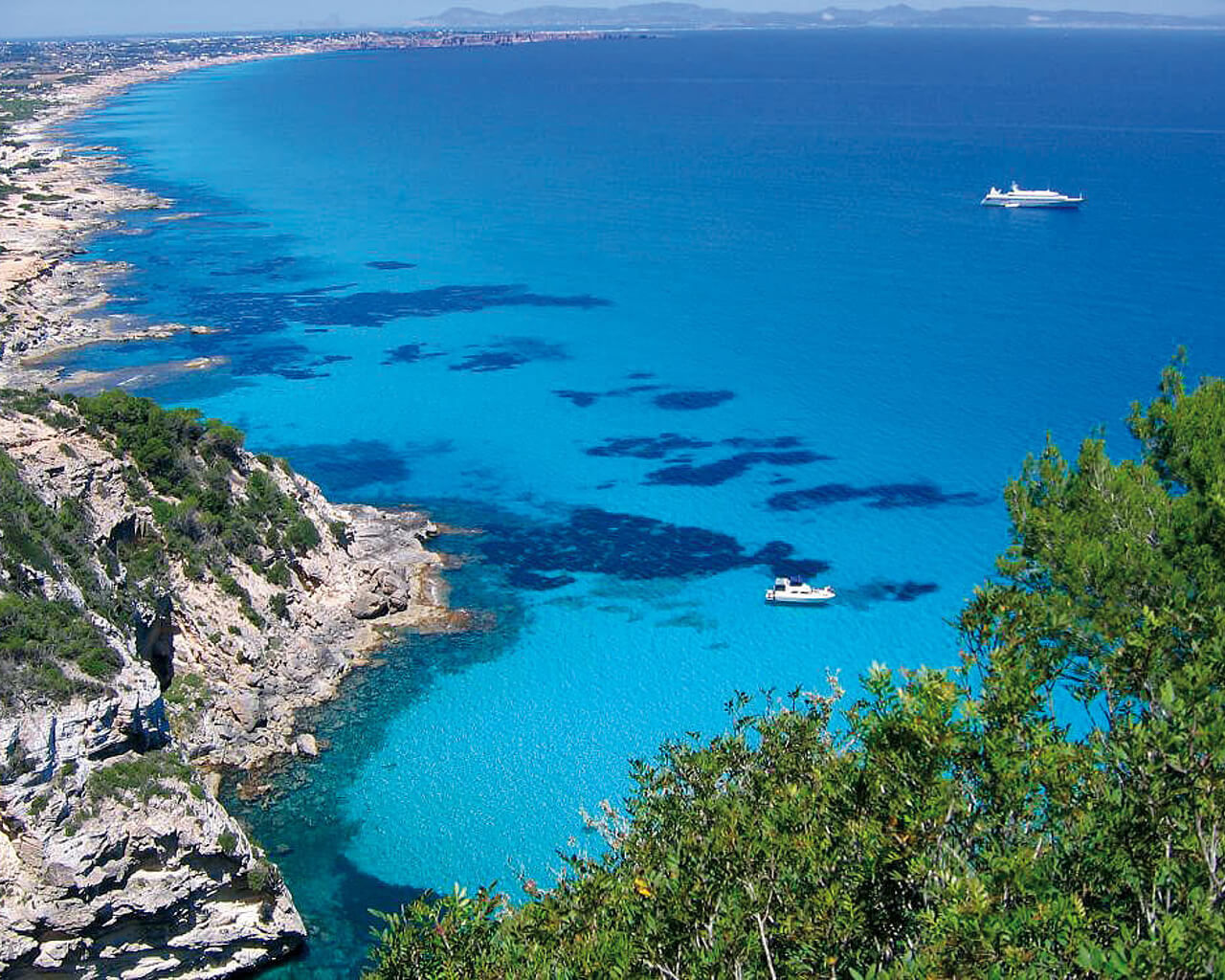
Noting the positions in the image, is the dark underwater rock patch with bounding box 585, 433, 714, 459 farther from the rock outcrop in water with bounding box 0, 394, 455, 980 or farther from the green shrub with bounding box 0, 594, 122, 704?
the green shrub with bounding box 0, 594, 122, 704

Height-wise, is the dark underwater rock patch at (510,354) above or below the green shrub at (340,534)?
above

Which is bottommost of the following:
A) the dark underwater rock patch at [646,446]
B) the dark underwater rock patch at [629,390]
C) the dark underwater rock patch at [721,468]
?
the dark underwater rock patch at [721,468]

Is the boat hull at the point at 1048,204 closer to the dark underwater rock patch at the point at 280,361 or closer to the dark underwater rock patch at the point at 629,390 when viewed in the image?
the dark underwater rock patch at the point at 629,390

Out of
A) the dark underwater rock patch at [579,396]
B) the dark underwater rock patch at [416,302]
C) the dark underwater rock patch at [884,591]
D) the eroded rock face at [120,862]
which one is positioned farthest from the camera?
the dark underwater rock patch at [416,302]

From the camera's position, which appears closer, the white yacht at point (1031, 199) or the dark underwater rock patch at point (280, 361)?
the dark underwater rock patch at point (280, 361)

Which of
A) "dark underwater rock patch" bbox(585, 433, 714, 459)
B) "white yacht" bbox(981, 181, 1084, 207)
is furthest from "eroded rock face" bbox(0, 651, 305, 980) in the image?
"white yacht" bbox(981, 181, 1084, 207)

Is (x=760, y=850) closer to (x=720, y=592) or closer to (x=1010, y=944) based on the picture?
(x=1010, y=944)

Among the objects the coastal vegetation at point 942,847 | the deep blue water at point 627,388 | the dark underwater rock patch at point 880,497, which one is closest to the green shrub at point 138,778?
the deep blue water at point 627,388
